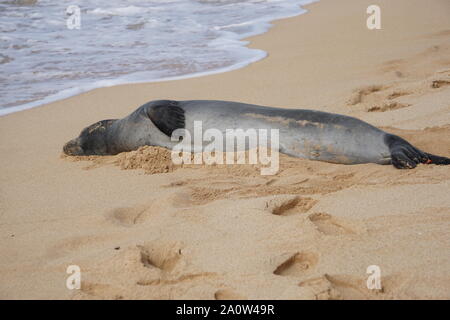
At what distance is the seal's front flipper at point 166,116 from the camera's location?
13.5 ft

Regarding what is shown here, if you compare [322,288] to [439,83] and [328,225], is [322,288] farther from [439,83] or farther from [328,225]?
[439,83]

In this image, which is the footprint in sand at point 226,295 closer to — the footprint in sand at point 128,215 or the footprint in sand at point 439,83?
the footprint in sand at point 128,215

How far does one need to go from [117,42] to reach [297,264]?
8.01 metres

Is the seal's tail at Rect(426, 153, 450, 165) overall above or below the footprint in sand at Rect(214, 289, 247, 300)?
above

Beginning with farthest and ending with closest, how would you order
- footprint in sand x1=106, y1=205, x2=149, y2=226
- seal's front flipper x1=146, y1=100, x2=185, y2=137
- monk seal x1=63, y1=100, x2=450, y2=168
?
seal's front flipper x1=146, y1=100, x2=185, y2=137, monk seal x1=63, y1=100, x2=450, y2=168, footprint in sand x1=106, y1=205, x2=149, y2=226

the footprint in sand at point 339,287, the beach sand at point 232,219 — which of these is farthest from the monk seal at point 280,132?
the footprint in sand at point 339,287

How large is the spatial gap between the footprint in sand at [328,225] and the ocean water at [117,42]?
4445 mm

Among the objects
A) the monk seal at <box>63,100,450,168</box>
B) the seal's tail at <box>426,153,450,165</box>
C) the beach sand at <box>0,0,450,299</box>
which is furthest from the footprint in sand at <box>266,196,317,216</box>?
the seal's tail at <box>426,153,450,165</box>

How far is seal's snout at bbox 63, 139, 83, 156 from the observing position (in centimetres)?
451

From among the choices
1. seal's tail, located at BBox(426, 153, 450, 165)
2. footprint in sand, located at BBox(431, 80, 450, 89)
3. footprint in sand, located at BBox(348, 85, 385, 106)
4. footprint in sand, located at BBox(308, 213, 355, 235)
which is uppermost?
footprint in sand, located at BBox(431, 80, 450, 89)

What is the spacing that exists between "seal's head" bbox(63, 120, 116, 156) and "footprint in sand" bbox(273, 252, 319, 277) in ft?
9.01

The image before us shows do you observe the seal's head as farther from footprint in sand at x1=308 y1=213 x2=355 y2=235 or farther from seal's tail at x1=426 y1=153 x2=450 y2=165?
seal's tail at x1=426 y1=153 x2=450 y2=165

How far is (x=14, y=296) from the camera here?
2.21 meters
